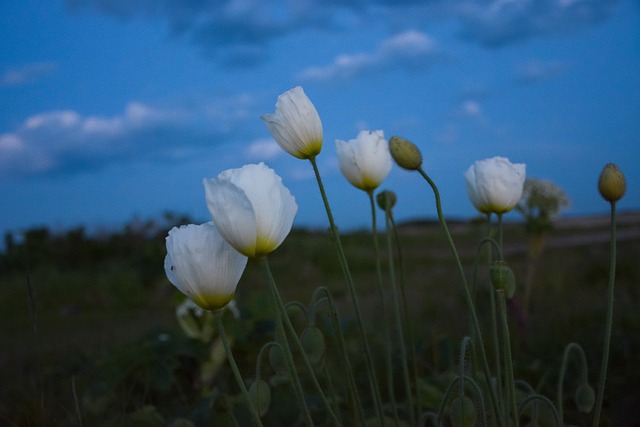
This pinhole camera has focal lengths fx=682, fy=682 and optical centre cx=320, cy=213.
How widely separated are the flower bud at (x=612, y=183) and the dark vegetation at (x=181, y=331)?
2.93ft

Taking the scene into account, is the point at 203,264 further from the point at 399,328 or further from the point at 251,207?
the point at 399,328

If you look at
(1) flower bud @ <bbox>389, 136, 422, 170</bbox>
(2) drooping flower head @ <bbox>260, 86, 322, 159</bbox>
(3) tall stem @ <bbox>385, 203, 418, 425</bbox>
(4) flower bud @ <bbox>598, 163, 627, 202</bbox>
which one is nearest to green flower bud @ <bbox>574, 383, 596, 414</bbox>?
(3) tall stem @ <bbox>385, 203, 418, 425</bbox>

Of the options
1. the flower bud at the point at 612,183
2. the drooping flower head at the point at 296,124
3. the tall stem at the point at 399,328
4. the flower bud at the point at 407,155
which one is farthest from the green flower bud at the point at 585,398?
the drooping flower head at the point at 296,124

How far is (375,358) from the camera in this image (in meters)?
2.89

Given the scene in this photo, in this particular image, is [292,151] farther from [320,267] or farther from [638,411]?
[320,267]

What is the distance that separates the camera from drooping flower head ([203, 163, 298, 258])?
37.4 inches

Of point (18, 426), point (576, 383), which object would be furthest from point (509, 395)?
point (18, 426)

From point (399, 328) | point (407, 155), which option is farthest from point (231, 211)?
point (399, 328)

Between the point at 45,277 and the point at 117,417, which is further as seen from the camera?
the point at 45,277

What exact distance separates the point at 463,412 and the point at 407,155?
44 cm

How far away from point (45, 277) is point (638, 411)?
579cm

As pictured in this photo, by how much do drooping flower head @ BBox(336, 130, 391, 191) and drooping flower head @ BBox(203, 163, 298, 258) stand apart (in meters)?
0.38

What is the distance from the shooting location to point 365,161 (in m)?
1.40

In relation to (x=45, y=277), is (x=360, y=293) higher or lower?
lower
